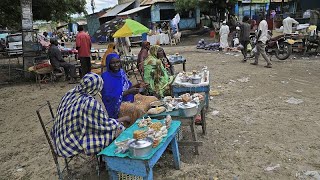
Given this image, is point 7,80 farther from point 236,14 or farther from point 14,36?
point 236,14

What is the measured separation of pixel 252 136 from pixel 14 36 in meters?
18.9

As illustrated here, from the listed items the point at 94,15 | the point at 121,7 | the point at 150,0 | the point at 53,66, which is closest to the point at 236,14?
the point at 150,0

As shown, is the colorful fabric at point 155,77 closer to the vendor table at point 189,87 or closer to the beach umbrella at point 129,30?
the vendor table at point 189,87

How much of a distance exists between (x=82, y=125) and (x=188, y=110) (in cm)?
143

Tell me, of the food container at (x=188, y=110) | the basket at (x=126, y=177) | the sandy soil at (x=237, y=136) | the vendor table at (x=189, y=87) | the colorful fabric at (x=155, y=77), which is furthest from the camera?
the colorful fabric at (x=155, y=77)

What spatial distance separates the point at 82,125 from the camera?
3074 mm

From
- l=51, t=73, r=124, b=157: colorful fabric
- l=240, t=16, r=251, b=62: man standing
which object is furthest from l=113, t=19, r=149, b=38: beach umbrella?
l=51, t=73, r=124, b=157: colorful fabric

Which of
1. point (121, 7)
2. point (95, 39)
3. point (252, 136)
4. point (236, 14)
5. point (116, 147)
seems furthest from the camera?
point (121, 7)

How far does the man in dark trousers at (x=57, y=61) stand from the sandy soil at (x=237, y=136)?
4.28 feet

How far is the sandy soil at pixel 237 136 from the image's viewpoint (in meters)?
3.65

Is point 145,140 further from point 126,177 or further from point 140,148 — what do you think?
point 126,177

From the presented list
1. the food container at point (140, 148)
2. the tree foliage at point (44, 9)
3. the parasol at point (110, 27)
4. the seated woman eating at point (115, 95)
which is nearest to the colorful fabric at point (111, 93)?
the seated woman eating at point (115, 95)

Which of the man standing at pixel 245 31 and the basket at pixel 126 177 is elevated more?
the man standing at pixel 245 31

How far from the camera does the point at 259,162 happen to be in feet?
12.2
